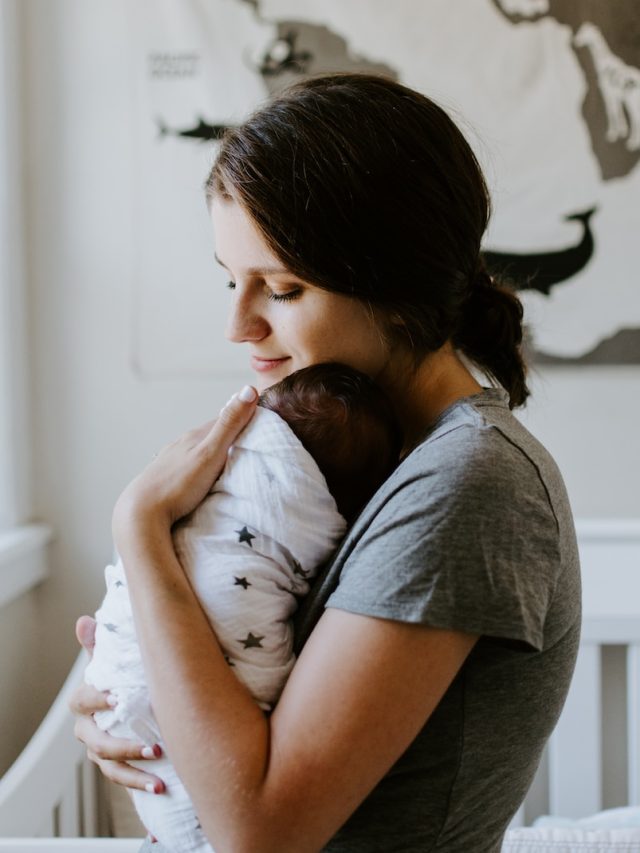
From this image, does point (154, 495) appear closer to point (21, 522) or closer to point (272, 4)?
point (21, 522)

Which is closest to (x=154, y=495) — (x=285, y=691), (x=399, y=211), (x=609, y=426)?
(x=285, y=691)

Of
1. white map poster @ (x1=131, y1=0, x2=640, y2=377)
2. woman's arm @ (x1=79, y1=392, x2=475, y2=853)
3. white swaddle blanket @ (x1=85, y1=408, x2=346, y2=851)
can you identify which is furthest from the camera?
white map poster @ (x1=131, y1=0, x2=640, y2=377)

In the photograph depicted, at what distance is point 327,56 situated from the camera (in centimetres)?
193

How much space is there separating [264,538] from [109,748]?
0.23m

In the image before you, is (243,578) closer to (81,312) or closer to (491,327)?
(491,327)

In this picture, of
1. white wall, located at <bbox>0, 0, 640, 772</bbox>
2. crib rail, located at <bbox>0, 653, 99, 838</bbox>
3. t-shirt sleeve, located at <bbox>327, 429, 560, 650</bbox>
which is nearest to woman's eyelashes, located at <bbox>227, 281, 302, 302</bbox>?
t-shirt sleeve, located at <bbox>327, 429, 560, 650</bbox>

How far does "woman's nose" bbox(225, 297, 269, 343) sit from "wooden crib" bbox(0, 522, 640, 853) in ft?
2.99

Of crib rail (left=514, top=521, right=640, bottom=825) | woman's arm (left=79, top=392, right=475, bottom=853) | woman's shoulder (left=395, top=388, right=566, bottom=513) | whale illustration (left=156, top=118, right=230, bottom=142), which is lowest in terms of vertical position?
crib rail (left=514, top=521, right=640, bottom=825)

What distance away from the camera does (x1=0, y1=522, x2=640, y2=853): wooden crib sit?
1465mm

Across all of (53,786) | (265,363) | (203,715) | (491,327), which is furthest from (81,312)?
(203,715)

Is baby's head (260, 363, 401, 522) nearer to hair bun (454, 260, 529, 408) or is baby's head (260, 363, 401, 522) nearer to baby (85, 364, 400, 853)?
baby (85, 364, 400, 853)

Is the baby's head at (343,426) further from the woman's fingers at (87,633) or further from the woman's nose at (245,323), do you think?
the woman's fingers at (87,633)

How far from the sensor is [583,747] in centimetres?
176

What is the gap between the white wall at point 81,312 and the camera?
6.55ft
